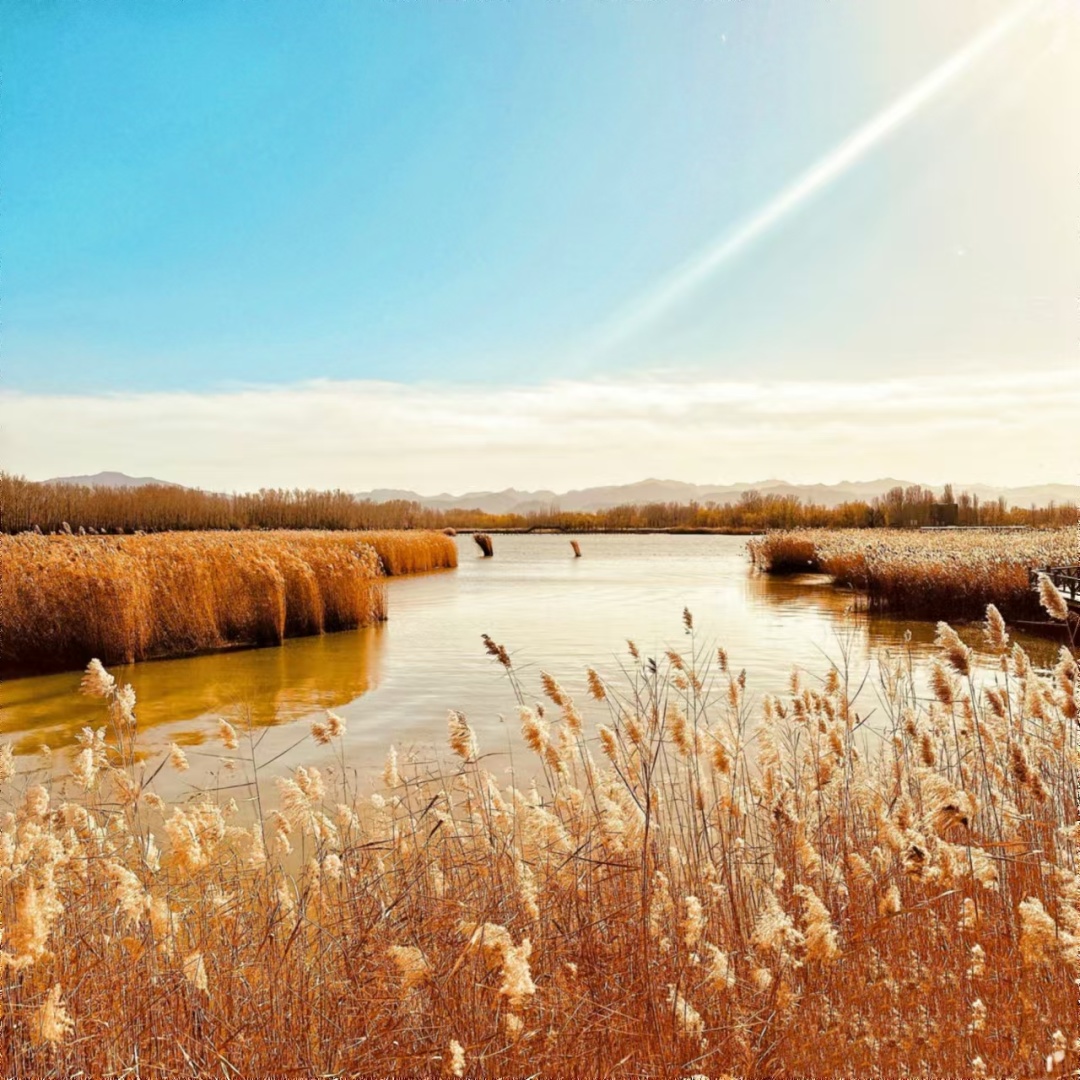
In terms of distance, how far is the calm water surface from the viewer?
31.2 feet

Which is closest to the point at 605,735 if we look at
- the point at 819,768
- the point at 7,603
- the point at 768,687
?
the point at 819,768

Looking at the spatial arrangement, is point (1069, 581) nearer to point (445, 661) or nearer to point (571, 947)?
point (445, 661)

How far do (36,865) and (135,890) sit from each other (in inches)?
49.4

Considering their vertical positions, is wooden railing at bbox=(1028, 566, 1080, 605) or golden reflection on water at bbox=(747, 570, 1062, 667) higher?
wooden railing at bbox=(1028, 566, 1080, 605)

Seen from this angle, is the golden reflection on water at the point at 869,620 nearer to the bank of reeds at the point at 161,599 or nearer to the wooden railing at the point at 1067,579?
the wooden railing at the point at 1067,579

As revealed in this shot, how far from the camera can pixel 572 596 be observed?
23.8 m

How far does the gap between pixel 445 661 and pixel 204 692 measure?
12.0 feet

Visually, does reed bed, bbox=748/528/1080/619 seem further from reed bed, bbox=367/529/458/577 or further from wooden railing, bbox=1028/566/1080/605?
reed bed, bbox=367/529/458/577

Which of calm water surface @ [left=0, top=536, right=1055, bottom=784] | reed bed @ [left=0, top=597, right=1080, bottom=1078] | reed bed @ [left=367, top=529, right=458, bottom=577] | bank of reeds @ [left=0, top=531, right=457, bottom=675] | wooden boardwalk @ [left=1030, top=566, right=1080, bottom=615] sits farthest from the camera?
reed bed @ [left=367, top=529, right=458, bottom=577]

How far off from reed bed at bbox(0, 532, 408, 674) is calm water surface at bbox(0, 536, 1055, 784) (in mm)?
504

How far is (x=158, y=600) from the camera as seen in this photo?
1414 centimetres

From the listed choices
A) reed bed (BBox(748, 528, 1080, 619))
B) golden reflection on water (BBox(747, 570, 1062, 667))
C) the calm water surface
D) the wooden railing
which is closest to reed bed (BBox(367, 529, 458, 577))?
the calm water surface

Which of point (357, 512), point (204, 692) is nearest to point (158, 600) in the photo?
point (204, 692)

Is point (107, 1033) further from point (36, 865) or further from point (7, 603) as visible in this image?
point (7, 603)
